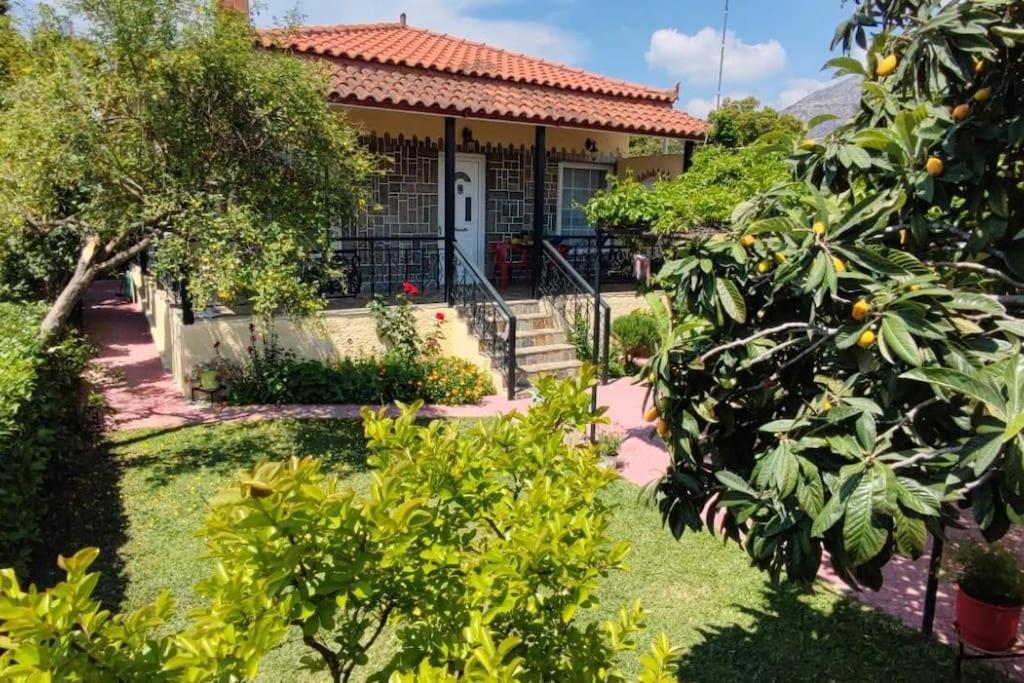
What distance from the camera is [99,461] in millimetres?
6746

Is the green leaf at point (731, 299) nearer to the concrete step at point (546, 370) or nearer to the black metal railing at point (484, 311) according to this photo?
the black metal railing at point (484, 311)

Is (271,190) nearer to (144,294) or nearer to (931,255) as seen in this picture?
(931,255)

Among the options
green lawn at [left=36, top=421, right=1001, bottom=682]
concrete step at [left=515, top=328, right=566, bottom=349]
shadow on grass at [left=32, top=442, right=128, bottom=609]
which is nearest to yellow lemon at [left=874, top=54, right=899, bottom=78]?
green lawn at [left=36, top=421, right=1001, bottom=682]

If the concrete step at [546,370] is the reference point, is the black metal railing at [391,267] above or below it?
above

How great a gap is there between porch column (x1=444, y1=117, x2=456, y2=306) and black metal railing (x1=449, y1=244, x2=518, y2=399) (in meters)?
0.07

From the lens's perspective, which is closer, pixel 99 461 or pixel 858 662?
pixel 858 662

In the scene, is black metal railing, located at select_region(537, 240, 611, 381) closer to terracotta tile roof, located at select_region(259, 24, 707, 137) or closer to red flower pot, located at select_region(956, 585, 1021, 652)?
terracotta tile roof, located at select_region(259, 24, 707, 137)

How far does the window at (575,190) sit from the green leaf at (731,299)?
1197 cm

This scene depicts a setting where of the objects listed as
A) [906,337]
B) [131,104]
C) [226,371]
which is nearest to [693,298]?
[906,337]

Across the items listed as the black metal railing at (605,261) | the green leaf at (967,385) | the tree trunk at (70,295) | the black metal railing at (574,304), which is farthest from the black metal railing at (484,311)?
the green leaf at (967,385)

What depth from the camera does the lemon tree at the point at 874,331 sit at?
5.68 ft

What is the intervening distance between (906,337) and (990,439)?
316 millimetres

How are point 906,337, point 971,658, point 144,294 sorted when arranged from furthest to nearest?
point 144,294, point 971,658, point 906,337

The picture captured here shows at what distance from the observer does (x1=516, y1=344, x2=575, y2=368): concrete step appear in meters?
10.0
